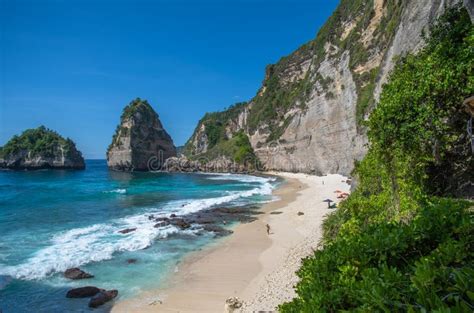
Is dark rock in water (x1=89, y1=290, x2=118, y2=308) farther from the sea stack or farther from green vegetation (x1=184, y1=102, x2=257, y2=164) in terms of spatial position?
the sea stack

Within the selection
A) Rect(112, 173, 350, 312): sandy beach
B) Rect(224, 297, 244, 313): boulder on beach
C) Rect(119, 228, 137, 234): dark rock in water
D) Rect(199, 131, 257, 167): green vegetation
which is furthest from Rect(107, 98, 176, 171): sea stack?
Rect(224, 297, 244, 313): boulder on beach

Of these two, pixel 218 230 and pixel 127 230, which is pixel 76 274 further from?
pixel 218 230

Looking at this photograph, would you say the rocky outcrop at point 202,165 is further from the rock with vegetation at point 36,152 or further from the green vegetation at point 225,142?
the rock with vegetation at point 36,152

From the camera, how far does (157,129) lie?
108 metres

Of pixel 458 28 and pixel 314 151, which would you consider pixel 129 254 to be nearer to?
pixel 458 28

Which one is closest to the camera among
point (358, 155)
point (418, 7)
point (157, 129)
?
point (418, 7)

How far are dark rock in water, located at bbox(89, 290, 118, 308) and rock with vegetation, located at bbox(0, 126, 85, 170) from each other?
11060 cm

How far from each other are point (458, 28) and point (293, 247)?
1140 centimetres

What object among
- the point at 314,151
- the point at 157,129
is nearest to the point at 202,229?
the point at 314,151

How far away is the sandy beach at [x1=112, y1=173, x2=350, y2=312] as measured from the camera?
1016 centimetres

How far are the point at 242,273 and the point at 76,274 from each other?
7.29 metres

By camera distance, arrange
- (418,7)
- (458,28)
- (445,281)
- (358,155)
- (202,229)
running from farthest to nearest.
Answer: (358,155) < (202,229) < (418,7) < (458,28) < (445,281)

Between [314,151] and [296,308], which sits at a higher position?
A: [314,151]

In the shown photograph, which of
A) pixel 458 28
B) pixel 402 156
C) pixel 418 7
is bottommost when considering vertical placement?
pixel 402 156
